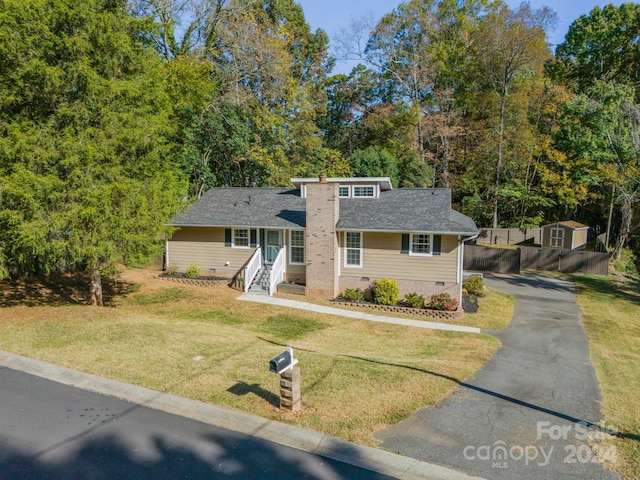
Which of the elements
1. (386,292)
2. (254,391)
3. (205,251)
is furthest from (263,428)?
(205,251)

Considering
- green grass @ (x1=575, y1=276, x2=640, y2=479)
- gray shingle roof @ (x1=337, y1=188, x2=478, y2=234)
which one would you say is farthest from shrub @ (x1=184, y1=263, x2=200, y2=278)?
green grass @ (x1=575, y1=276, x2=640, y2=479)

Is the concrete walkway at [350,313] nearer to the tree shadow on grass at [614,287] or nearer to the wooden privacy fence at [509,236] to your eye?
the tree shadow on grass at [614,287]

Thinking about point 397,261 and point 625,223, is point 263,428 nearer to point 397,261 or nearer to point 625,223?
point 397,261

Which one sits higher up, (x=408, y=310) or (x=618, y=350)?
(x=408, y=310)

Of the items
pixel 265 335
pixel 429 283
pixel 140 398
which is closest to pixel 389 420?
pixel 140 398

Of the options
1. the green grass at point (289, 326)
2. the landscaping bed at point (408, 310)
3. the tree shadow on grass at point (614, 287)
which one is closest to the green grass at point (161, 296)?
the green grass at point (289, 326)
